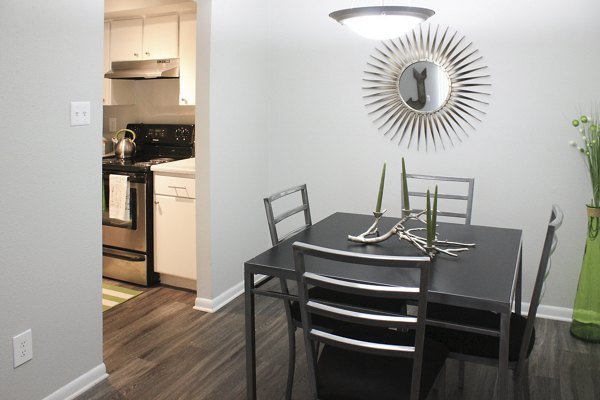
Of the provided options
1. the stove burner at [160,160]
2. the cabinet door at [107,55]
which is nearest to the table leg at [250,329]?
the stove burner at [160,160]

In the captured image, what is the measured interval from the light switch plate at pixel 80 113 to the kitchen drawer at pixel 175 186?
127 centimetres

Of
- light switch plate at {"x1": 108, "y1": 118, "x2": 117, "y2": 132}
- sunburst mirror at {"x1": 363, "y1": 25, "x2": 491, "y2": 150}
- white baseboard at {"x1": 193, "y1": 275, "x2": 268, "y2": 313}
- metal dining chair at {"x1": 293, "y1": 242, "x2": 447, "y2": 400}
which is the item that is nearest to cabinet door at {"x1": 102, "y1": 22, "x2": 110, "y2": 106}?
light switch plate at {"x1": 108, "y1": 118, "x2": 117, "y2": 132}

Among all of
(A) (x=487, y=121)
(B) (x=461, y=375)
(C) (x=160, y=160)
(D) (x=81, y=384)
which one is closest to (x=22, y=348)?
(D) (x=81, y=384)

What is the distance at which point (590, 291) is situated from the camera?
10.5 ft

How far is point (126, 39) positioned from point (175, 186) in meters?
1.40

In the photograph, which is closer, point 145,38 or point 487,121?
point 487,121

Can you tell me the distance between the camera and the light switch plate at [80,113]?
8.05 ft

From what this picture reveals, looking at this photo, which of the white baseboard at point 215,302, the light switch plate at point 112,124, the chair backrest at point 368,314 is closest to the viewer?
the chair backrest at point 368,314

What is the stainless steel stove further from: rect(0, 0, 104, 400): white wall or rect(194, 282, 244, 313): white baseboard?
rect(0, 0, 104, 400): white wall

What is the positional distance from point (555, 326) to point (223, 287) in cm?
201

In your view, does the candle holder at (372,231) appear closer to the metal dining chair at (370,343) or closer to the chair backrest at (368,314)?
the metal dining chair at (370,343)

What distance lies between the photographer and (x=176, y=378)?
9.13 feet

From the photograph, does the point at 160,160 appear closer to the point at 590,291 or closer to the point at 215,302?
the point at 215,302

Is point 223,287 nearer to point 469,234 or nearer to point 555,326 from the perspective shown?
point 469,234
